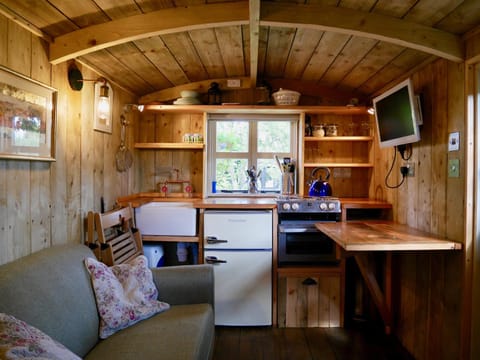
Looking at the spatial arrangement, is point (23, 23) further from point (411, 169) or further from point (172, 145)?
point (411, 169)

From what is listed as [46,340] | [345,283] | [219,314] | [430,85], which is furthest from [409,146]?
[46,340]

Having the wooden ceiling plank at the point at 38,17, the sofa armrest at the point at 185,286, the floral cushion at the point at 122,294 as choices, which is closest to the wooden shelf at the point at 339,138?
the sofa armrest at the point at 185,286

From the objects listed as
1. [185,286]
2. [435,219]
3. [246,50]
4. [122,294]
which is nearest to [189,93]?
[246,50]

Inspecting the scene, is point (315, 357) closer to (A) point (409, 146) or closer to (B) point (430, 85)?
(A) point (409, 146)

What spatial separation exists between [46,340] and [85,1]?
153 cm

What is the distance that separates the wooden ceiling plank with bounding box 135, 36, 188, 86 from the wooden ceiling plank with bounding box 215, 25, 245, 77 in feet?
1.32

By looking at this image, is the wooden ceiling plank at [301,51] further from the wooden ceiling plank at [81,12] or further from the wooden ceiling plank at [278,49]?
the wooden ceiling plank at [81,12]

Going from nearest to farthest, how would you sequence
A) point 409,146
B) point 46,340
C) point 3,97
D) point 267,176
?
1. point 46,340
2. point 3,97
3. point 409,146
4. point 267,176

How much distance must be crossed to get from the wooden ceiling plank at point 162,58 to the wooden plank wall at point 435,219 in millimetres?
1856

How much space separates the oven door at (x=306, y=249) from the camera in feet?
8.14

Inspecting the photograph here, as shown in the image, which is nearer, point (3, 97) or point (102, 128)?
point (3, 97)

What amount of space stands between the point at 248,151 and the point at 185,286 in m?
1.63

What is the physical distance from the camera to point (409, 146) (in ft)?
7.30

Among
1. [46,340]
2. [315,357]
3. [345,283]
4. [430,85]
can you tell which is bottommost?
[315,357]
